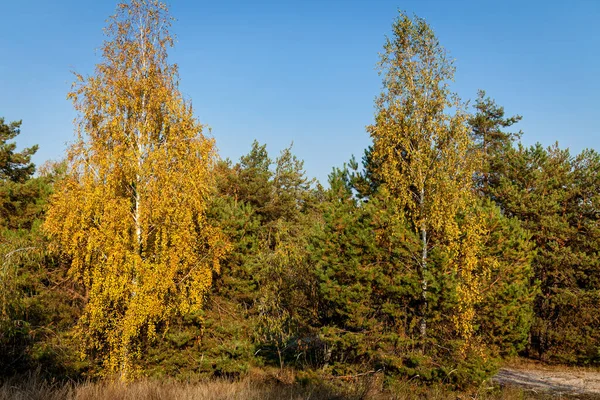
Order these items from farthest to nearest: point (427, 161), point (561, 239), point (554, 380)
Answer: point (561, 239), point (554, 380), point (427, 161)

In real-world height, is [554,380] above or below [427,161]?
below

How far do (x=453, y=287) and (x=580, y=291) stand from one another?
44.5 ft

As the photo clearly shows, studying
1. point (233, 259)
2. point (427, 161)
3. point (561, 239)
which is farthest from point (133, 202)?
point (561, 239)

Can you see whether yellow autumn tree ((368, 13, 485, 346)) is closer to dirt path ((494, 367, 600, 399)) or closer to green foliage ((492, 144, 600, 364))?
dirt path ((494, 367, 600, 399))

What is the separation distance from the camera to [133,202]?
1422 cm

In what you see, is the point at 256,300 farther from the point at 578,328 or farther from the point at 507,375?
the point at 578,328

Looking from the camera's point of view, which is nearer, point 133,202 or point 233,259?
point 133,202

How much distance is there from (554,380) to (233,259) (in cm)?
1367

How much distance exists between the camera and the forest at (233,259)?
11.9 metres

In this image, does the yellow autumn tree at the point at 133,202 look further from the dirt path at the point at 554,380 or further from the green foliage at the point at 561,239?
the green foliage at the point at 561,239

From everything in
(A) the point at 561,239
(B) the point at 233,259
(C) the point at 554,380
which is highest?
(A) the point at 561,239

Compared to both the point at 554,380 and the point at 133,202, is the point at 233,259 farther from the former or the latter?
the point at 554,380

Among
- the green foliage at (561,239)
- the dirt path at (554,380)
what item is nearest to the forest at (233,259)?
the dirt path at (554,380)

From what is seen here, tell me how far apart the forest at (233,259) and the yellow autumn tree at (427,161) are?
0.06 metres
